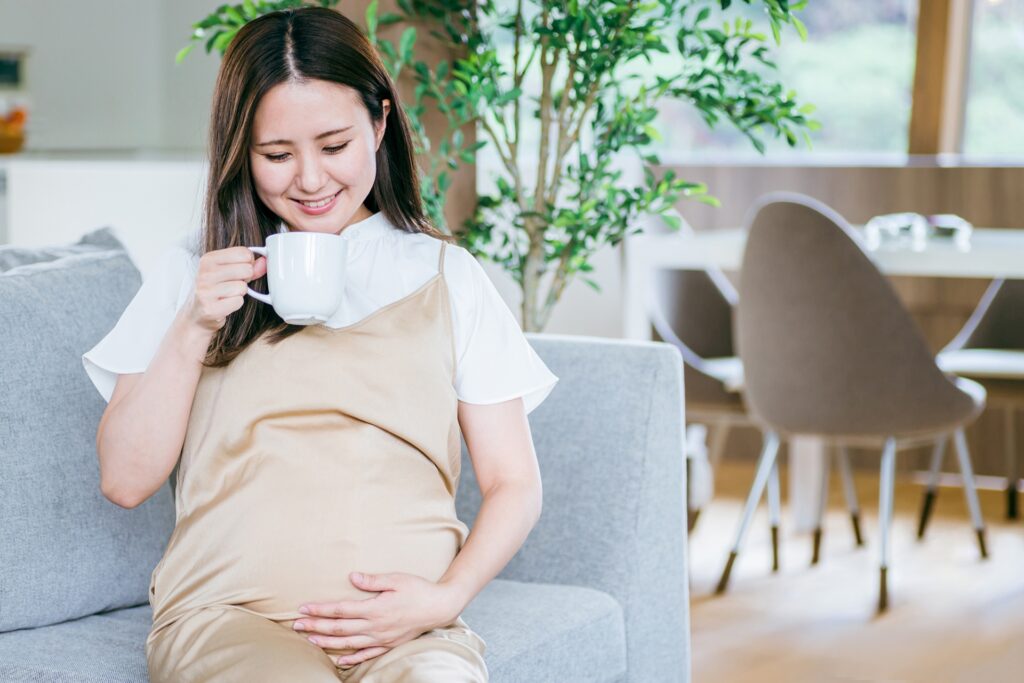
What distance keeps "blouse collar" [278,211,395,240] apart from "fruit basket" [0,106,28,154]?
3555 millimetres

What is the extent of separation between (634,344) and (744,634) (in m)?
1.25

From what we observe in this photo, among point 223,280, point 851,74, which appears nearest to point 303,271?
point 223,280

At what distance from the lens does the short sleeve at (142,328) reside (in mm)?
1474

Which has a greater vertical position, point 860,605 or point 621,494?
point 621,494

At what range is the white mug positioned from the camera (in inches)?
51.1

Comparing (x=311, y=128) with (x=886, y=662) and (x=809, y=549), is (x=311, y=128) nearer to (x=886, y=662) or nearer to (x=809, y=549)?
(x=886, y=662)

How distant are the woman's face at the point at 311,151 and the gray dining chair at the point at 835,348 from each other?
1.87 meters

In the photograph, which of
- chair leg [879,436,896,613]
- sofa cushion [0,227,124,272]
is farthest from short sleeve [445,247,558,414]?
chair leg [879,436,896,613]

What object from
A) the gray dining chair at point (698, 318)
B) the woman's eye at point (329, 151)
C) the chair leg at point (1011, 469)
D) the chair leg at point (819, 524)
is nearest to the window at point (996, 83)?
the chair leg at point (1011, 469)

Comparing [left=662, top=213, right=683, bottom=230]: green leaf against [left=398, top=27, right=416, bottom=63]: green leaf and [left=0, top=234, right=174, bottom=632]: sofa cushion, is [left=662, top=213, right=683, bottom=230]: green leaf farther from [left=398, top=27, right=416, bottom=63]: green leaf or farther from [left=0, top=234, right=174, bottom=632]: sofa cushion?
[left=0, top=234, right=174, bottom=632]: sofa cushion

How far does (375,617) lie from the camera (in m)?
1.33

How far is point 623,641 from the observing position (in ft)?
6.04

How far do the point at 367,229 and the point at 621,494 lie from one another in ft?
1.81

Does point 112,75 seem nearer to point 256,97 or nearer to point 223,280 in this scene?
point 256,97
